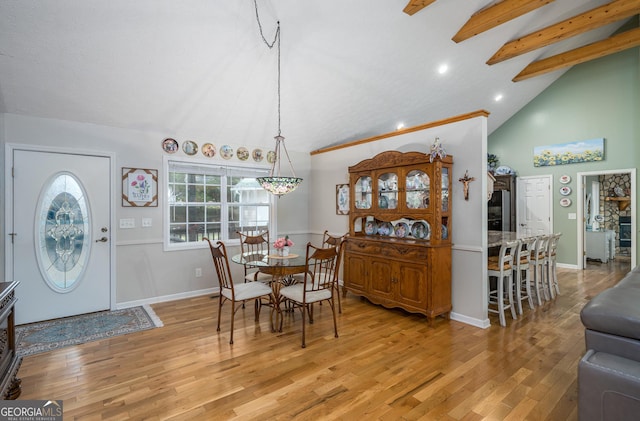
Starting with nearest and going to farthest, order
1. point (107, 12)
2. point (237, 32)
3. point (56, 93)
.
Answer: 1. point (107, 12)
2. point (237, 32)
3. point (56, 93)

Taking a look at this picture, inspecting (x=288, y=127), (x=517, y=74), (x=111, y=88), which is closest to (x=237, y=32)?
(x=111, y=88)

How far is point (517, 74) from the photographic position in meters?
5.95

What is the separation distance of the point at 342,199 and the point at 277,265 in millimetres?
2369

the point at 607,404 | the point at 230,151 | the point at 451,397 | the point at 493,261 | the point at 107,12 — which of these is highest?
the point at 107,12

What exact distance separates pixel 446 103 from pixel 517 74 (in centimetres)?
159

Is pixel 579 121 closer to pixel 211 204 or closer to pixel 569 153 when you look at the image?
pixel 569 153

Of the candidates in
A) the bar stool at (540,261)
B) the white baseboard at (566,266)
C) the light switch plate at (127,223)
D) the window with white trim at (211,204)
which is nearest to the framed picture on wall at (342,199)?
the window with white trim at (211,204)

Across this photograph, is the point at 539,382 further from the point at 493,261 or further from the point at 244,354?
the point at 244,354

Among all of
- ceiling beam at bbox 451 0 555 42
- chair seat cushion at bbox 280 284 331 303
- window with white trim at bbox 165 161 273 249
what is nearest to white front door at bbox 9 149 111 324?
window with white trim at bbox 165 161 273 249

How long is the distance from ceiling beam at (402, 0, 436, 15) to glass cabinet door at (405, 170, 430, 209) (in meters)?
1.70

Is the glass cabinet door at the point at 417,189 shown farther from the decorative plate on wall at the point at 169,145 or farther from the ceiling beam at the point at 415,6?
the decorative plate on wall at the point at 169,145

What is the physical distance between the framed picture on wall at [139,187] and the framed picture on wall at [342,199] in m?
2.73

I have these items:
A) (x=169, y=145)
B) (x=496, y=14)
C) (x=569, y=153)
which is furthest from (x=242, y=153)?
(x=569, y=153)

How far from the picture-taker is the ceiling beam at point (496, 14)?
11.4 ft
